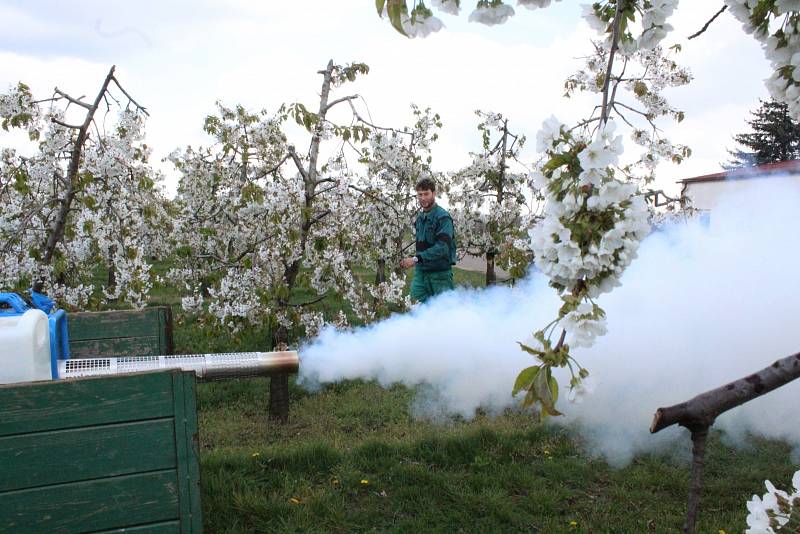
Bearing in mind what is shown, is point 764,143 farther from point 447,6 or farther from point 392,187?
point 447,6

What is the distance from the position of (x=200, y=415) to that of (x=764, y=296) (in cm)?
501

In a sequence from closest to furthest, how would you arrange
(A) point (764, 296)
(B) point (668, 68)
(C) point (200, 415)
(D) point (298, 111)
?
(A) point (764, 296) → (D) point (298, 111) → (C) point (200, 415) → (B) point (668, 68)

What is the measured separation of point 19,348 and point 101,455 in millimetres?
623

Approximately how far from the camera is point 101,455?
2.80 metres

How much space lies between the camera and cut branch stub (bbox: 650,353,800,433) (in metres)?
1.40

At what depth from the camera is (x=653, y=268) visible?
562 centimetres

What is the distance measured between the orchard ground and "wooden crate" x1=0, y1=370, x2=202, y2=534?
742 millimetres

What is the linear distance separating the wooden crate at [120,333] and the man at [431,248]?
257 cm

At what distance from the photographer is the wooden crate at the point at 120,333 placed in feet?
14.4

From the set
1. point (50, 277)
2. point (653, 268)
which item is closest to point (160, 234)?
point (50, 277)

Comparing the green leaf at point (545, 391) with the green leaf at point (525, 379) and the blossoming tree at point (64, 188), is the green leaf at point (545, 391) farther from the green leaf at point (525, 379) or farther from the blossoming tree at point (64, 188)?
the blossoming tree at point (64, 188)

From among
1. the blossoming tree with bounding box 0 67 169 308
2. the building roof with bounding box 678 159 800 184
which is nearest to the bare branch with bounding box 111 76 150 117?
the blossoming tree with bounding box 0 67 169 308

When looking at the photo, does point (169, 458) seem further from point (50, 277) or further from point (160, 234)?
point (160, 234)

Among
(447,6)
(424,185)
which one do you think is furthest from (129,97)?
(447,6)
